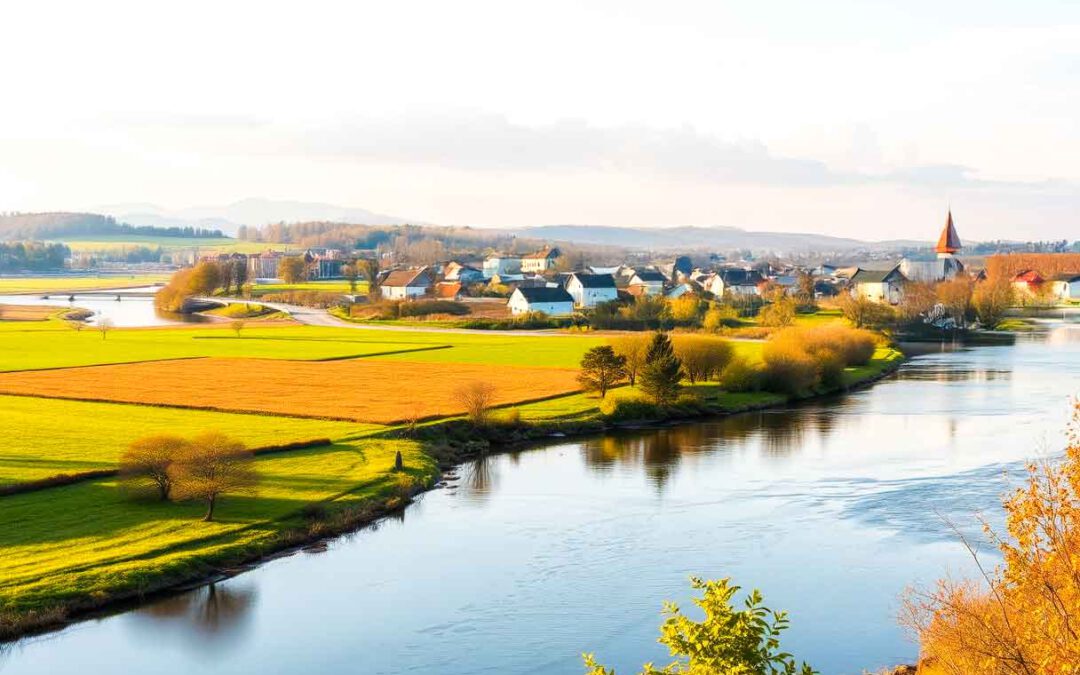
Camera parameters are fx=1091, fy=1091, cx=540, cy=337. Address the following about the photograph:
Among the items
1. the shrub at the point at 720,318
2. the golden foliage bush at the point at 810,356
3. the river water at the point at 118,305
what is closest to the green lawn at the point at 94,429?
the golden foliage bush at the point at 810,356

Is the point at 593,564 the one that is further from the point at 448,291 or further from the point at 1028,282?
the point at 1028,282

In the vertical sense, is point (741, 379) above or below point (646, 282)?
below

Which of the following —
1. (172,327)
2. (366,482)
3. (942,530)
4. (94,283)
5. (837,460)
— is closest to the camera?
(942,530)

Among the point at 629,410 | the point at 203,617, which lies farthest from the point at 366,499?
the point at 629,410

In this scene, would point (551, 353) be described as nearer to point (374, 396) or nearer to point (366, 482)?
point (374, 396)

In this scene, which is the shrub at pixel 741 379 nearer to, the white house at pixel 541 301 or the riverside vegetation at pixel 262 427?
the riverside vegetation at pixel 262 427

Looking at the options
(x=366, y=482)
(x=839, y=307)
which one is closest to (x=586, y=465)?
(x=366, y=482)

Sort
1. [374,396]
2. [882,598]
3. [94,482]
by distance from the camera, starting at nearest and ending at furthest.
A: 1. [882,598]
2. [94,482]
3. [374,396]
